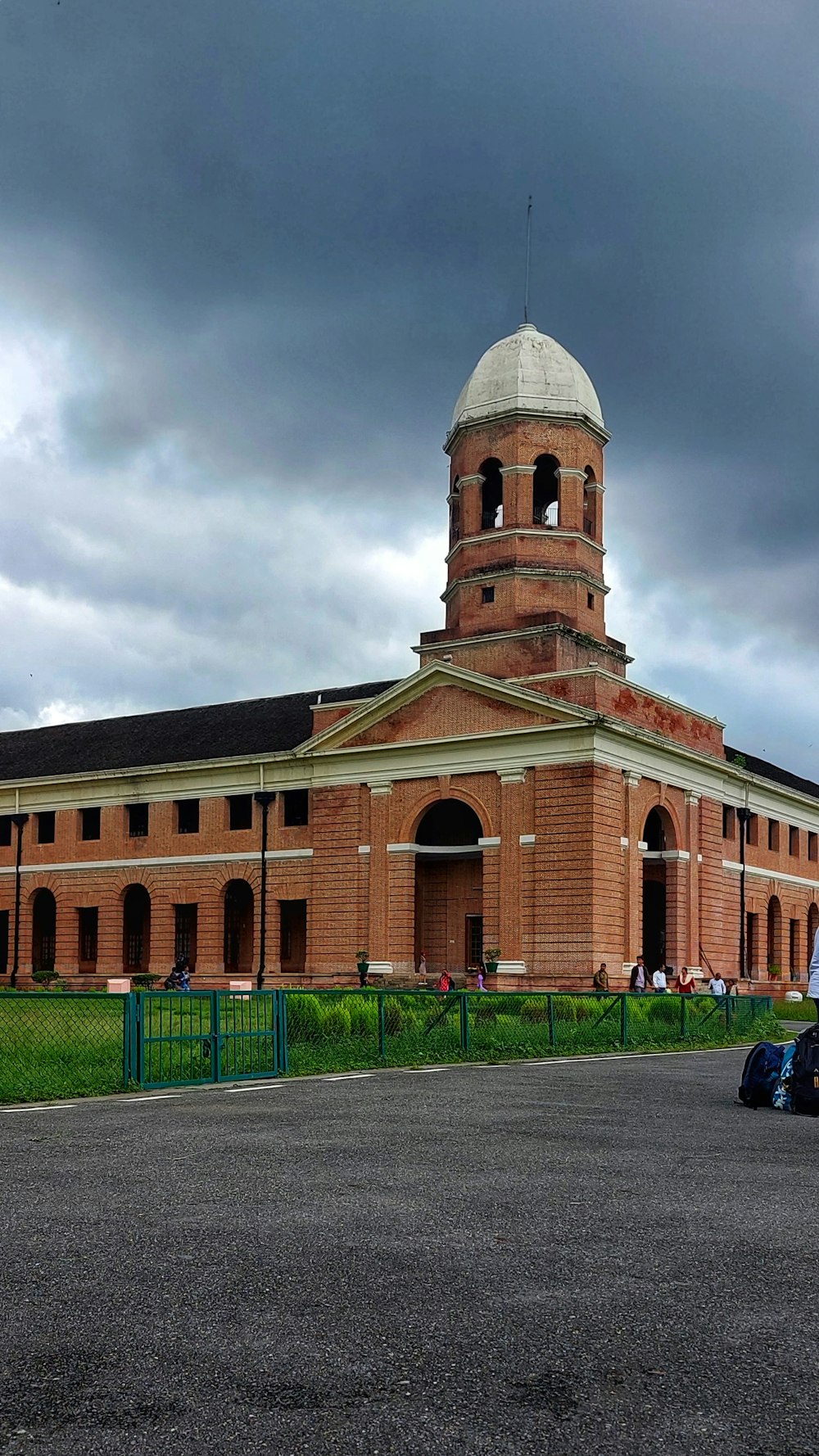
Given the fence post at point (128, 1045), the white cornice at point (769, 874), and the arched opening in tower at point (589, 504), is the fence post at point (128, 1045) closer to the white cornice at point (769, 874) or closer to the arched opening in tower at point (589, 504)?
the arched opening in tower at point (589, 504)

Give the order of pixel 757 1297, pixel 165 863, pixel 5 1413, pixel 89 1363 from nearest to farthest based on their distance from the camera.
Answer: pixel 5 1413 < pixel 89 1363 < pixel 757 1297 < pixel 165 863

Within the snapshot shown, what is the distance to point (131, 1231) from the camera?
6332 millimetres

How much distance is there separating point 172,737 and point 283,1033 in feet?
120

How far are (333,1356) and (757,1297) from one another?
5.79 feet

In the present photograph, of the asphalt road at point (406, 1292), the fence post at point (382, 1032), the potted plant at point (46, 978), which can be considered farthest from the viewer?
the potted plant at point (46, 978)

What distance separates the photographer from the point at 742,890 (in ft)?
151

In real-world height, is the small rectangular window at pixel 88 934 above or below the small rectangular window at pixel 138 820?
below

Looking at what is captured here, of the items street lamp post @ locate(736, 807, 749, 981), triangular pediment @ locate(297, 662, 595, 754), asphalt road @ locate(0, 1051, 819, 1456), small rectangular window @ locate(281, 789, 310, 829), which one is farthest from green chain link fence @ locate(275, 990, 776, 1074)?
street lamp post @ locate(736, 807, 749, 981)

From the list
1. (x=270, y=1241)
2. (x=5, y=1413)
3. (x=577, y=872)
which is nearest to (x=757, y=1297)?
(x=270, y=1241)

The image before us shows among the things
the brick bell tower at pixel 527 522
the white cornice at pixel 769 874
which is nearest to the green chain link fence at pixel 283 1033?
the brick bell tower at pixel 527 522

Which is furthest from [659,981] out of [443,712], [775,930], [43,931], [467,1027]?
[43,931]

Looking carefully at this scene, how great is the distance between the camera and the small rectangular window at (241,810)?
45.3 meters

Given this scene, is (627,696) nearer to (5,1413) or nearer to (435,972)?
(435,972)

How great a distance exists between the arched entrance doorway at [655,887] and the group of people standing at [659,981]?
42.7 inches
